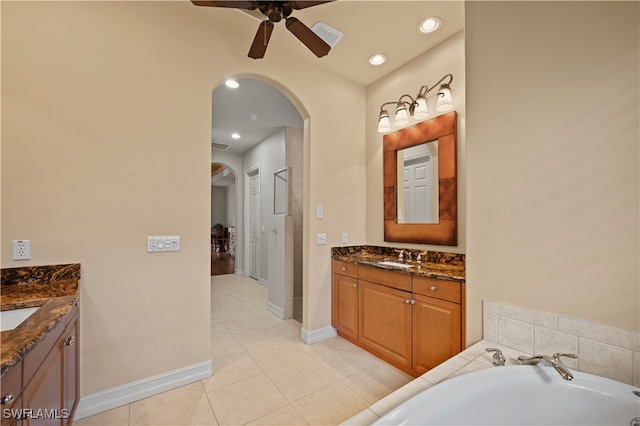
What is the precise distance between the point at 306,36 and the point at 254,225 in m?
4.51

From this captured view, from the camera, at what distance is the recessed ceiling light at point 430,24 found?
2.16 m

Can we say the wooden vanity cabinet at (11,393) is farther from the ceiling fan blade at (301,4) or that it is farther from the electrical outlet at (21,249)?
the ceiling fan blade at (301,4)

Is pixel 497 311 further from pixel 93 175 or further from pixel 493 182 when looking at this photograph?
pixel 93 175

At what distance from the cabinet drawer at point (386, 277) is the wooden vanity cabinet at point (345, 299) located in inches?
5.1

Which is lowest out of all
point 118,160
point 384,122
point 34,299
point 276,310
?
point 276,310

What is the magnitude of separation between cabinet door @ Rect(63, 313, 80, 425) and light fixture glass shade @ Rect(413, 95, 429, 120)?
2.88 metres

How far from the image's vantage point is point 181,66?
2025mm

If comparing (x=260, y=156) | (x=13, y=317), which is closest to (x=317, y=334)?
(x=13, y=317)

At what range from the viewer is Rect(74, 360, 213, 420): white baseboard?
1.68 metres

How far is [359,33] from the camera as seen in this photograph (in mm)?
2330

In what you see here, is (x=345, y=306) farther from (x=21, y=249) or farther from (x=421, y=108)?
(x=21, y=249)

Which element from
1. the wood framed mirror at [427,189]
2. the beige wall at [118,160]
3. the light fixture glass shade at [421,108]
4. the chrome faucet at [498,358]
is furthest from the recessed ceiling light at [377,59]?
the chrome faucet at [498,358]

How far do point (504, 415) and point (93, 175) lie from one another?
8.28 feet

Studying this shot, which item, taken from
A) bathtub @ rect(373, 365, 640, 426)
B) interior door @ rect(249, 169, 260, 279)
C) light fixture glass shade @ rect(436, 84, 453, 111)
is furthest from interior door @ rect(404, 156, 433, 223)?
interior door @ rect(249, 169, 260, 279)
